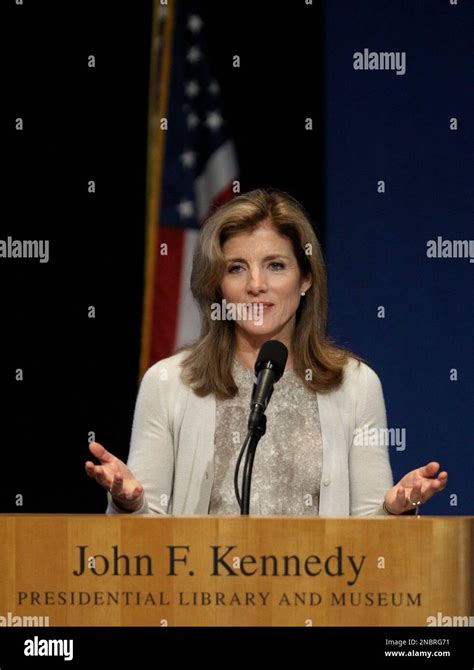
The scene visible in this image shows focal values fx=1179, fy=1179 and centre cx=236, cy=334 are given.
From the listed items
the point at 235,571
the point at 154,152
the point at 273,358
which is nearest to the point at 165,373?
the point at 273,358

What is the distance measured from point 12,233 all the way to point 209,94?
0.83 m

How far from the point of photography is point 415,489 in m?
2.16

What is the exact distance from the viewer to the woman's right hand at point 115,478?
2096mm

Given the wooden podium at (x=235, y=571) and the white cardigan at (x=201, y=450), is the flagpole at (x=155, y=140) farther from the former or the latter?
the wooden podium at (x=235, y=571)

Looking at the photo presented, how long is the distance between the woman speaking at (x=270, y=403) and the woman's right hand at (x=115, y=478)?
0.43 m

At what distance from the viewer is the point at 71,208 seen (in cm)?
398

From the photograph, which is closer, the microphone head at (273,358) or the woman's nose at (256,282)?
the microphone head at (273,358)

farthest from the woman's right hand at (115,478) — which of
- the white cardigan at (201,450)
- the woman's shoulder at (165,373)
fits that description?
the woman's shoulder at (165,373)

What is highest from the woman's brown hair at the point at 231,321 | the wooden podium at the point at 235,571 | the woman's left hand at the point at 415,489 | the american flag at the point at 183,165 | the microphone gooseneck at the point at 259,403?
the american flag at the point at 183,165

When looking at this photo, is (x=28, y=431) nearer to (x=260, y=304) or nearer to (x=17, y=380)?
(x=17, y=380)

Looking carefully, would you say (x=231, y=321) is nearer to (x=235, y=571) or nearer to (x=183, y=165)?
(x=235, y=571)

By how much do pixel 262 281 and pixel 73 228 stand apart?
136cm

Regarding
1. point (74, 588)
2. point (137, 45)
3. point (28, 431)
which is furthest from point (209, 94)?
point (74, 588)
